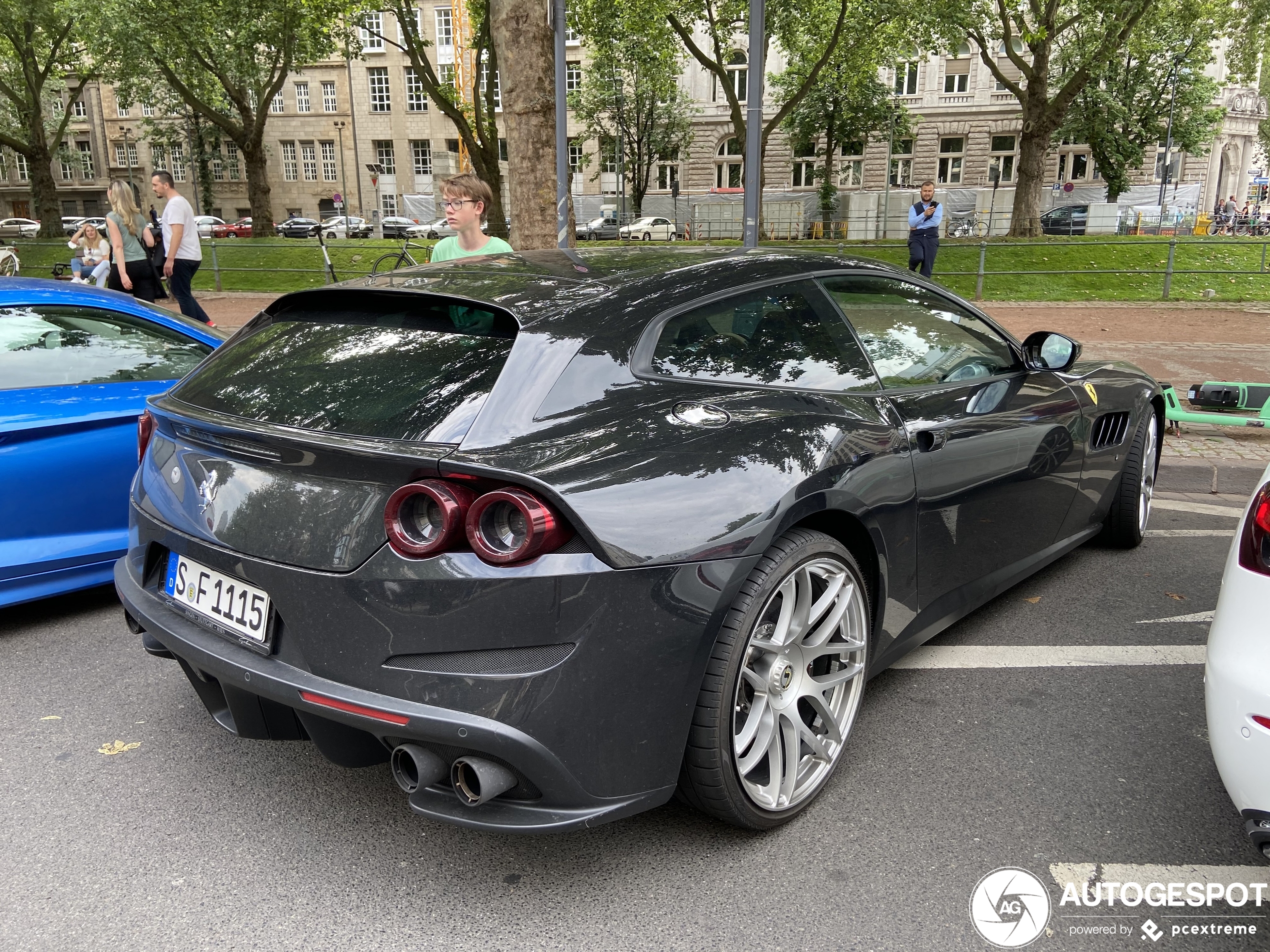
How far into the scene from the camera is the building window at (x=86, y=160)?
7062 centimetres

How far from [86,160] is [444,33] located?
1139 inches

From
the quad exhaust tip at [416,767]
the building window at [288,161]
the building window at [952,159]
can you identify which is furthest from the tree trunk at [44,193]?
the building window at [952,159]

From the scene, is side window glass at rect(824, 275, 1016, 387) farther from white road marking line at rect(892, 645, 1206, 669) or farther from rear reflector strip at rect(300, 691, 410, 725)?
rear reflector strip at rect(300, 691, 410, 725)

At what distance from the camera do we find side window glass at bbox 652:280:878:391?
2725 millimetres

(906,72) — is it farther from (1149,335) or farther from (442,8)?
(1149,335)

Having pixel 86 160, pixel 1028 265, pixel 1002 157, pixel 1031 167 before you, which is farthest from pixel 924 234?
pixel 86 160

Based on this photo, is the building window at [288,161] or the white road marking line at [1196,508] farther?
the building window at [288,161]

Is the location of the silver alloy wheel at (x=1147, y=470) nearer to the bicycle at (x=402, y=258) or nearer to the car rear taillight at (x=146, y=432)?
the car rear taillight at (x=146, y=432)

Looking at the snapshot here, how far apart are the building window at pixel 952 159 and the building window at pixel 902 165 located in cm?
154

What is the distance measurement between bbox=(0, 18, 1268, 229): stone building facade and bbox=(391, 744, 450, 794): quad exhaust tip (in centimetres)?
4936

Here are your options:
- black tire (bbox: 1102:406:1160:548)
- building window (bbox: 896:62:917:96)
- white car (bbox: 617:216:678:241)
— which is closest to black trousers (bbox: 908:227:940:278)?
black tire (bbox: 1102:406:1160:548)

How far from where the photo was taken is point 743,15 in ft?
88.6

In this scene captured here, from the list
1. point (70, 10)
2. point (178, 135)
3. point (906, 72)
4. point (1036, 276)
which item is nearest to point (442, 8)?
point (178, 135)
